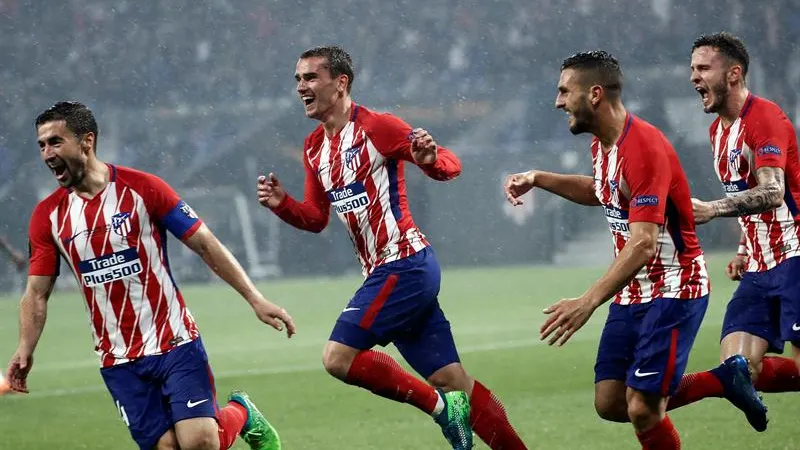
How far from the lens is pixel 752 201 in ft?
16.9

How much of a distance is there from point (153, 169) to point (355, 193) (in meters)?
14.9

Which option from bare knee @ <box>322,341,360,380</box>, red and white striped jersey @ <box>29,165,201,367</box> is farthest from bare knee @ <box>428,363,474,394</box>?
red and white striped jersey @ <box>29,165,201,367</box>

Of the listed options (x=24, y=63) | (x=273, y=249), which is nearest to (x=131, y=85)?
(x=24, y=63)

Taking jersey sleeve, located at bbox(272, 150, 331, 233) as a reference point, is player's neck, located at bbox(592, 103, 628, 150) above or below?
above

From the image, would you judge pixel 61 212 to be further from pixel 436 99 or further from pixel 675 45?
pixel 675 45

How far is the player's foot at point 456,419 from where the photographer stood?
5340 mm

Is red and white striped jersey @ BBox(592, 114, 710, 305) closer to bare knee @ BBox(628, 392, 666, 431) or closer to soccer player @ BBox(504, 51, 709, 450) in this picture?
soccer player @ BBox(504, 51, 709, 450)

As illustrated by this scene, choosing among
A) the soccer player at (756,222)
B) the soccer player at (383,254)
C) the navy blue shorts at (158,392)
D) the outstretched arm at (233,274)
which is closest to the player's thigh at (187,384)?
the navy blue shorts at (158,392)

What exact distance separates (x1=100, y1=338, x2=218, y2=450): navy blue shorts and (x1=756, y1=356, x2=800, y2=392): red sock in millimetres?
2731

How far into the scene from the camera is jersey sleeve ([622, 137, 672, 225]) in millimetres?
4496

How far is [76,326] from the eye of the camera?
13828mm

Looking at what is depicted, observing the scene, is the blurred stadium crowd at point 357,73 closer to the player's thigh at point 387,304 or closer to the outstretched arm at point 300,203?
the outstretched arm at point 300,203

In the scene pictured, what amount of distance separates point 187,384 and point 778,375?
9.57ft

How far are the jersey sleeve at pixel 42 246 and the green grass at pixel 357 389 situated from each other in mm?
2194
